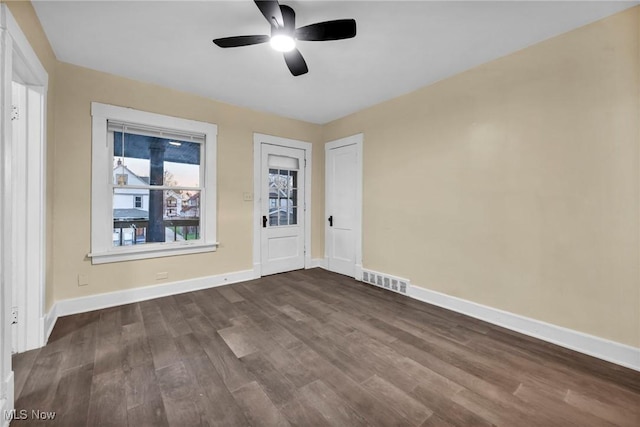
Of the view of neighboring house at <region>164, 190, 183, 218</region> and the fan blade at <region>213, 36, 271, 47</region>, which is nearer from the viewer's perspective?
the fan blade at <region>213, 36, 271, 47</region>

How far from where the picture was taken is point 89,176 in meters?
2.89

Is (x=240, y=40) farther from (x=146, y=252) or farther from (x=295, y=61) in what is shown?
(x=146, y=252)

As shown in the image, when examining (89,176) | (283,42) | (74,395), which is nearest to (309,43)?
(283,42)

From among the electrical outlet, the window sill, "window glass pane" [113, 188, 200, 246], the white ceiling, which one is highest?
the white ceiling

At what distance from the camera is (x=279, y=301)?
3225mm

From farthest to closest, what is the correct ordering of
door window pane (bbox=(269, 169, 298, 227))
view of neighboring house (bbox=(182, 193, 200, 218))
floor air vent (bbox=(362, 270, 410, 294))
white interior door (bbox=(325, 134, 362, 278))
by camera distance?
door window pane (bbox=(269, 169, 298, 227)), white interior door (bbox=(325, 134, 362, 278)), view of neighboring house (bbox=(182, 193, 200, 218)), floor air vent (bbox=(362, 270, 410, 294))

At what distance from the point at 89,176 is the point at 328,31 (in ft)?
9.65

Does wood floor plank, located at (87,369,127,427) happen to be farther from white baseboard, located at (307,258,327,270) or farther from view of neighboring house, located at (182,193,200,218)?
white baseboard, located at (307,258,327,270)

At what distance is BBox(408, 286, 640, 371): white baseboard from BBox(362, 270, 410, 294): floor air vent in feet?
1.17

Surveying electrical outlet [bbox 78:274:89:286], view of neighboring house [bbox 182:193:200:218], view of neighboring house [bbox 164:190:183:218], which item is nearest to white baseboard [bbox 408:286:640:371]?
view of neighboring house [bbox 182:193:200:218]

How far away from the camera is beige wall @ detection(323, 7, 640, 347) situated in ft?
6.60

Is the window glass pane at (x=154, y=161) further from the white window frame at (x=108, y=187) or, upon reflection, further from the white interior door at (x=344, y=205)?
the white interior door at (x=344, y=205)

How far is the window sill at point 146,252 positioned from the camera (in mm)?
2967

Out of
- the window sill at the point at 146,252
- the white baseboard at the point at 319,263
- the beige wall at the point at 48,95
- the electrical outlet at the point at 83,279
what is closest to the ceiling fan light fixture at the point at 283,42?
the beige wall at the point at 48,95
